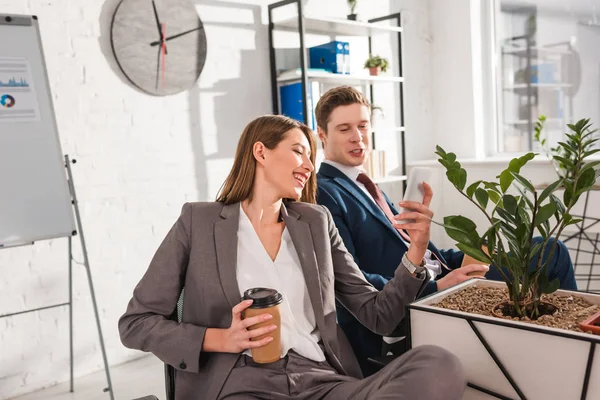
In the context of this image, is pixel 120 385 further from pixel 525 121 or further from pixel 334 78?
pixel 525 121

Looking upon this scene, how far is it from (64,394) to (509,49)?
3.74 metres

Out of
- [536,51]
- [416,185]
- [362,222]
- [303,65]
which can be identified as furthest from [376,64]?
[416,185]

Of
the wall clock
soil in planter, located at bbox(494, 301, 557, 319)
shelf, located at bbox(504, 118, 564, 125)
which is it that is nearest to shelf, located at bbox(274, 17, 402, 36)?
the wall clock

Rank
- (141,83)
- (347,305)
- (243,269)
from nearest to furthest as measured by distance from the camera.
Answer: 1. (243,269)
2. (347,305)
3. (141,83)

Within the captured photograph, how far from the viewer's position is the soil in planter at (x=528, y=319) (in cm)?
104

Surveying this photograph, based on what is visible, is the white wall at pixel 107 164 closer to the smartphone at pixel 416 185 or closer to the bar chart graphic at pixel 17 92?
the bar chart graphic at pixel 17 92

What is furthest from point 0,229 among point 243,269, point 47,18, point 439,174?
point 439,174

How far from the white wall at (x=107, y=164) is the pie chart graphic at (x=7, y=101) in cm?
44

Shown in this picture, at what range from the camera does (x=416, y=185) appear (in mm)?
1355

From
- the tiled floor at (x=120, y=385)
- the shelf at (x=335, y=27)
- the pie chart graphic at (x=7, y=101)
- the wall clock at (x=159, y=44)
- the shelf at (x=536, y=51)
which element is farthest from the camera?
the shelf at (x=536, y=51)

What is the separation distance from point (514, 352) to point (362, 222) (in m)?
0.88

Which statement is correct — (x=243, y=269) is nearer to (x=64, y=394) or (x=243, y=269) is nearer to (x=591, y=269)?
(x=64, y=394)

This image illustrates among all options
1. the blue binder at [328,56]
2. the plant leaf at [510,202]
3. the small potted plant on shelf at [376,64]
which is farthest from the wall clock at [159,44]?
the plant leaf at [510,202]

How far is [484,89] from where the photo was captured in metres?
4.38
